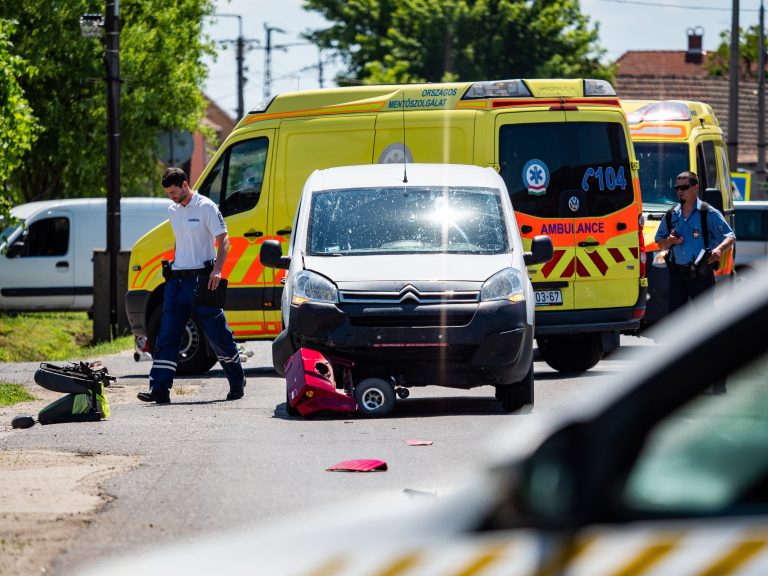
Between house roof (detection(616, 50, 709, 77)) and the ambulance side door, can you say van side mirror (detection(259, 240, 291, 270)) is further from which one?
house roof (detection(616, 50, 709, 77))

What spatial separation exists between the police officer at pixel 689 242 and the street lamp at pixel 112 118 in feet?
35.2

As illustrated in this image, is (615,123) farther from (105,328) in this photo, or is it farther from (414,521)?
(414,521)

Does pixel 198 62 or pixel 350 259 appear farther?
pixel 198 62

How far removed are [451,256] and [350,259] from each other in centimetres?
68

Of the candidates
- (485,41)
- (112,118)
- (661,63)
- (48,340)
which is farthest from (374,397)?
(661,63)

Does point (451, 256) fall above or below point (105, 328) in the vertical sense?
above

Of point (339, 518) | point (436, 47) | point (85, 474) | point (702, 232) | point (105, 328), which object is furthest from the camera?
point (436, 47)

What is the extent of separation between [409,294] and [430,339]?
32 cm

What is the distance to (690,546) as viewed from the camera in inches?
77.6

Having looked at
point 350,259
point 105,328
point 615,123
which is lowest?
point 105,328

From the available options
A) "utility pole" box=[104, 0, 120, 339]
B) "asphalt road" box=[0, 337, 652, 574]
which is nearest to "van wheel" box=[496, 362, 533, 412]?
"asphalt road" box=[0, 337, 652, 574]

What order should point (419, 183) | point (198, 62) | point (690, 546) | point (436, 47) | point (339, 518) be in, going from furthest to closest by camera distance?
point (436, 47)
point (198, 62)
point (419, 183)
point (339, 518)
point (690, 546)

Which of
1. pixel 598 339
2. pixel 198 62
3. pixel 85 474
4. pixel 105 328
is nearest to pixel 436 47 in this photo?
pixel 198 62

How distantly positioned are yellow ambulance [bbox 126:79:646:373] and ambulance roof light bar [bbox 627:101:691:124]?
11.6ft
